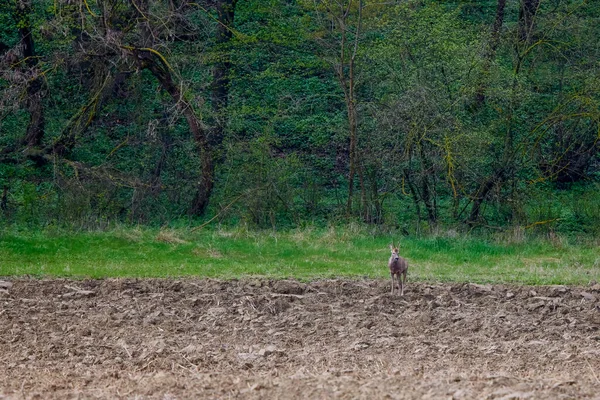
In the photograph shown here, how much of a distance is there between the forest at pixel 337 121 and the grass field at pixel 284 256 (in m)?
1.98

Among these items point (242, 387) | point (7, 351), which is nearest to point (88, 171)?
point (7, 351)

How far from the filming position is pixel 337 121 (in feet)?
81.5

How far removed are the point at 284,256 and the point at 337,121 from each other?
7.52 metres

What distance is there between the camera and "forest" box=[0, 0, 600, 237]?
2177cm

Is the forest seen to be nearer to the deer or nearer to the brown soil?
the brown soil

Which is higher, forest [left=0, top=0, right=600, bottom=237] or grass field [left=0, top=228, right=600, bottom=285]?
forest [left=0, top=0, right=600, bottom=237]

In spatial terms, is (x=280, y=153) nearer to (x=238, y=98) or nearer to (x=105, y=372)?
(x=238, y=98)

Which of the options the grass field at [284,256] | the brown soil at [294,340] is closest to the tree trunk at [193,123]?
the grass field at [284,256]

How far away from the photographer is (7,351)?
10.5m

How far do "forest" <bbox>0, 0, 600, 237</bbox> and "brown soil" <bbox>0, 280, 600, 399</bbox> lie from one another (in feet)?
25.4

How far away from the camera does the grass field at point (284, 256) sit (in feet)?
51.6

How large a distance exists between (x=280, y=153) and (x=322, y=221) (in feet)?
13.6

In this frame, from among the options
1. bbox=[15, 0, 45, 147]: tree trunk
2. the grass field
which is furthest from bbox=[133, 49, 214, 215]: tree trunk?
the grass field

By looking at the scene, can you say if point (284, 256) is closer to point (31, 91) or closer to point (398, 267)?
point (398, 267)
